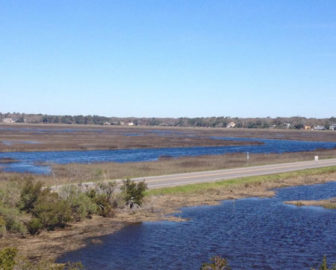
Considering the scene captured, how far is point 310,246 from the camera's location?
21844 mm

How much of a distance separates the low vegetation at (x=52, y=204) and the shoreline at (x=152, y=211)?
0.45 m

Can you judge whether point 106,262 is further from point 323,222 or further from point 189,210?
point 323,222

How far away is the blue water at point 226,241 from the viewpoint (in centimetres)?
1931

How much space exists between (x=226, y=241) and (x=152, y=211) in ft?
23.8

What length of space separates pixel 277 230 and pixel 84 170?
26.6 m

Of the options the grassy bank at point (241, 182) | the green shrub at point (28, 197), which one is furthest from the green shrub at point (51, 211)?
the grassy bank at point (241, 182)

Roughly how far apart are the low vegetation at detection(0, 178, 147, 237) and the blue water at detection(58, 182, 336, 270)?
2854 millimetres

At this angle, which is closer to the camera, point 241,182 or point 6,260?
point 6,260

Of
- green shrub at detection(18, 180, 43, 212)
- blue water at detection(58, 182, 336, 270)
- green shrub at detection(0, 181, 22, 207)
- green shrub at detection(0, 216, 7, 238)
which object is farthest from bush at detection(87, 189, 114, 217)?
green shrub at detection(0, 216, 7, 238)

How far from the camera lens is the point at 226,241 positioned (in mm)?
22422

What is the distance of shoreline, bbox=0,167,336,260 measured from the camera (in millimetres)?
21141

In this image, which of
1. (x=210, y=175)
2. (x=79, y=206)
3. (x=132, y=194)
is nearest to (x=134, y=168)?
(x=210, y=175)

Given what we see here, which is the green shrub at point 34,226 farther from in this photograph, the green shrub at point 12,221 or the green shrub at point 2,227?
the green shrub at point 2,227

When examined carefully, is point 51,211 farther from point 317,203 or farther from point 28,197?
point 317,203
